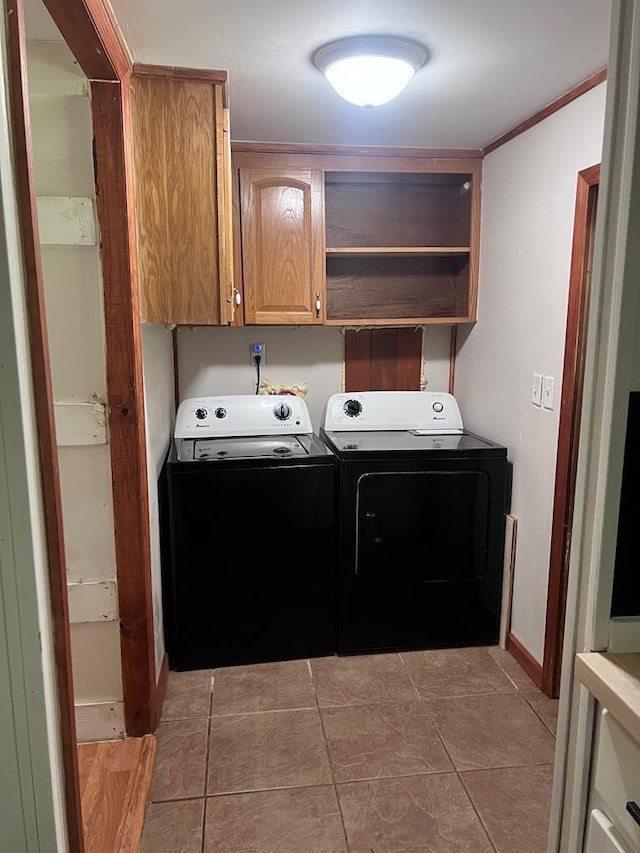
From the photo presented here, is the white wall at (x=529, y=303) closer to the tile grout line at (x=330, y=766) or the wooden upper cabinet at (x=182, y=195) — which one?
the tile grout line at (x=330, y=766)

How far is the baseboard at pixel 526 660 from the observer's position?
2475 mm

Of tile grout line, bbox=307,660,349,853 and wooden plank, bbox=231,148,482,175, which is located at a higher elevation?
wooden plank, bbox=231,148,482,175

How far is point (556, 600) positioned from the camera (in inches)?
93.4

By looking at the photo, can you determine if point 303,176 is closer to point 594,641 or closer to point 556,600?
point 556,600

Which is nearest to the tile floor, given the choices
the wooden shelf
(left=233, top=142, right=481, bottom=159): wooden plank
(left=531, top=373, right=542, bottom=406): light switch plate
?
(left=531, top=373, right=542, bottom=406): light switch plate

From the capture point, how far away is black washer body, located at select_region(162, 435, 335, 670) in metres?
2.49

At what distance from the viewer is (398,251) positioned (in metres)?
2.95

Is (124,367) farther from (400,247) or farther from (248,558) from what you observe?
(400,247)

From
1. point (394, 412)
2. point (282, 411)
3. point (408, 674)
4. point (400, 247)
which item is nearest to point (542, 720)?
point (408, 674)

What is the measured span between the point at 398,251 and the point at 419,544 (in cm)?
141

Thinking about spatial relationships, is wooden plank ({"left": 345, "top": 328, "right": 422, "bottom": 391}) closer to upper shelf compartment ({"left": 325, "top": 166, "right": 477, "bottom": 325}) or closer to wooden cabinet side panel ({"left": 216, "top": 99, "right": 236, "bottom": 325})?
upper shelf compartment ({"left": 325, "top": 166, "right": 477, "bottom": 325})

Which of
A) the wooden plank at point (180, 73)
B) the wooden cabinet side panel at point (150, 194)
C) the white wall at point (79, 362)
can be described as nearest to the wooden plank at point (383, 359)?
the wooden cabinet side panel at point (150, 194)

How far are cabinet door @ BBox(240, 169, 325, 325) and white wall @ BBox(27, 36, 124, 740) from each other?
1033 mm

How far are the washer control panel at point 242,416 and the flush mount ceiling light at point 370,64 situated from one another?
1.49 metres
